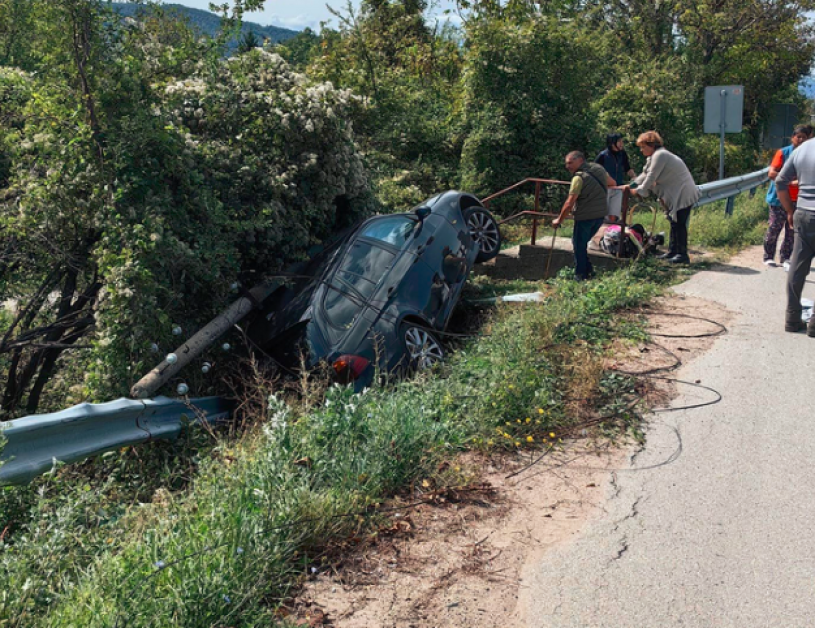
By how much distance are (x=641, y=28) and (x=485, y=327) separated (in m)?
26.1

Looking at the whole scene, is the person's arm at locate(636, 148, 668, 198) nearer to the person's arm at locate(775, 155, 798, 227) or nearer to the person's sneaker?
the person's arm at locate(775, 155, 798, 227)

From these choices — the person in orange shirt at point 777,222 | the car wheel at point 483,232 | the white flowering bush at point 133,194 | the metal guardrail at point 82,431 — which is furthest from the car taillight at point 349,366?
the person in orange shirt at point 777,222

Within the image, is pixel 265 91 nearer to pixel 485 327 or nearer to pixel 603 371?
pixel 485 327

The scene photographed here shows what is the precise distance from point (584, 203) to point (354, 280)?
3.64 meters

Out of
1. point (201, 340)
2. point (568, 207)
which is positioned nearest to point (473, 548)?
point (201, 340)

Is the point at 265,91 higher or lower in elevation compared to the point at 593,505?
higher

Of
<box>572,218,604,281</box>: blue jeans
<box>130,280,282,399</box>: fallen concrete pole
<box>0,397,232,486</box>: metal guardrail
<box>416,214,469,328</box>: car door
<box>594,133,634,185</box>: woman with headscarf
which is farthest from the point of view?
<box>594,133,634,185</box>: woman with headscarf

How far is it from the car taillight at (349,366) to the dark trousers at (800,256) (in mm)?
4309

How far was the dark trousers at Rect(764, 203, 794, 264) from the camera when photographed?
35.7 ft

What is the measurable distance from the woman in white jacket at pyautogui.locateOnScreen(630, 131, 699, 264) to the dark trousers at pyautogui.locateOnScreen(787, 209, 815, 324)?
9.44ft

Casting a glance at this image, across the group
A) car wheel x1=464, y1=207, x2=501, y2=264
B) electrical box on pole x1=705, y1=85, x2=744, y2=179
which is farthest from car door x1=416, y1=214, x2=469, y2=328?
electrical box on pole x1=705, y1=85, x2=744, y2=179

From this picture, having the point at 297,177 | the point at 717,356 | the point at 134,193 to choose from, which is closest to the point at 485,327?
the point at 717,356

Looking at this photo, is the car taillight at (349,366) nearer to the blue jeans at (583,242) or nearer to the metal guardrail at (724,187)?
the blue jeans at (583,242)

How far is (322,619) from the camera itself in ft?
11.7
